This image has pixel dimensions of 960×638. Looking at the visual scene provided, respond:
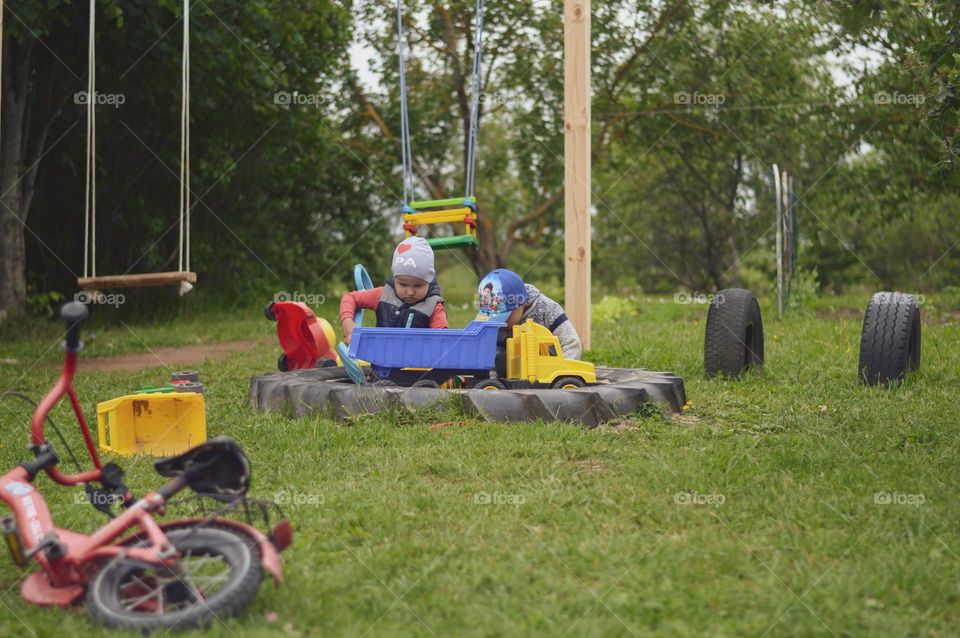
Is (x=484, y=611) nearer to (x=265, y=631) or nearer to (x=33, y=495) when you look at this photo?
(x=265, y=631)

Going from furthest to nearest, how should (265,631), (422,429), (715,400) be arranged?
1. (715,400)
2. (422,429)
3. (265,631)

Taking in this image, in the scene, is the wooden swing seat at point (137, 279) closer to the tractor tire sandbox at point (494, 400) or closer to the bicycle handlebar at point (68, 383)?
the tractor tire sandbox at point (494, 400)

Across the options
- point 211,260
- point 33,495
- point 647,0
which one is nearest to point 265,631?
point 33,495

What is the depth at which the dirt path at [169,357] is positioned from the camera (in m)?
8.11

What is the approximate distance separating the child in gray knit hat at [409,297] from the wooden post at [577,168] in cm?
150

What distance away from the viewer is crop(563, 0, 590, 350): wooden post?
23.1ft

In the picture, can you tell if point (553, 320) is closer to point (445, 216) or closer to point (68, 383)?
point (445, 216)

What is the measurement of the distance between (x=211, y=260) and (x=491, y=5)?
519 centimetres

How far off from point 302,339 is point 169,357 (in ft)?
8.79

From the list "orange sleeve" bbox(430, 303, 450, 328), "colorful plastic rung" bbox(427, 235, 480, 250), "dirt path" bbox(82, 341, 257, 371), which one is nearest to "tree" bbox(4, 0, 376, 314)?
"dirt path" bbox(82, 341, 257, 371)

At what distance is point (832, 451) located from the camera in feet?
13.7

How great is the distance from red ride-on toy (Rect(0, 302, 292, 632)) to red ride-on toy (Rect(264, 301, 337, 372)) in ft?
11.5

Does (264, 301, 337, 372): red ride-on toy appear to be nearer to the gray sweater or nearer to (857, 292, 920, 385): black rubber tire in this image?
the gray sweater

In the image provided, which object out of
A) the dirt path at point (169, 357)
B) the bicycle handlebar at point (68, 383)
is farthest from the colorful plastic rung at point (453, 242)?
the bicycle handlebar at point (68, 383)
